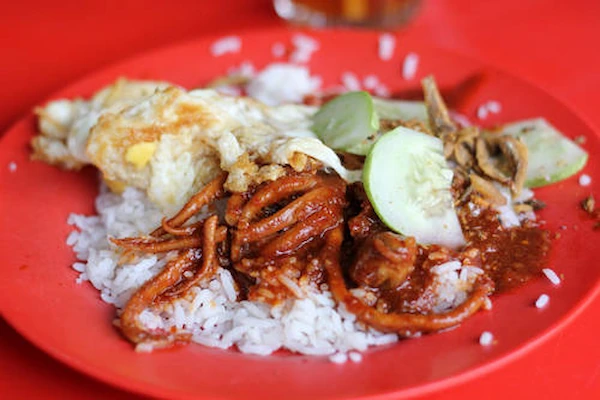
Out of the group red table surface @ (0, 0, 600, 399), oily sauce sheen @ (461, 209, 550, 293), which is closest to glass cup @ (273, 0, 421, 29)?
red table surface @ (0, 0, 600, 399)

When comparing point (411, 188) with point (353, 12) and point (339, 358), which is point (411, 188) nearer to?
point (339, 358)

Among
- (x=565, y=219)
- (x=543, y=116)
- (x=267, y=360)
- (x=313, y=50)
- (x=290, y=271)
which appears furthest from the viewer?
(x=313, y=50)

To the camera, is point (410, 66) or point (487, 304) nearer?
point (487, 304)

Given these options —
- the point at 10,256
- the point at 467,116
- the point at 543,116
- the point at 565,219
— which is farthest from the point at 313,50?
the point at 10,256

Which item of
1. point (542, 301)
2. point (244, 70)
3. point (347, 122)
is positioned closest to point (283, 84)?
point (244, 70)

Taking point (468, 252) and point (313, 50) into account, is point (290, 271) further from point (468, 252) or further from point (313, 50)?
point (313, 50)
